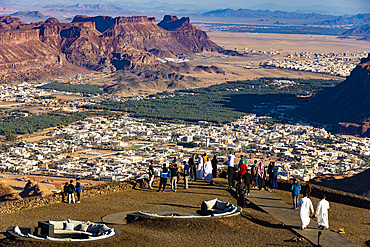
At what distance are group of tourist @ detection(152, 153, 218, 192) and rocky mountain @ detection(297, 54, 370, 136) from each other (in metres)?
97.3

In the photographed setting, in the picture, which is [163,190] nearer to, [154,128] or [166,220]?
[166,220]

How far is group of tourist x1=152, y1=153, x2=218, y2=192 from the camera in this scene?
3547 centimetres

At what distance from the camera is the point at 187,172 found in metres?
36.5

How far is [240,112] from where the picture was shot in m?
158

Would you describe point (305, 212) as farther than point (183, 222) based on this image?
Yes

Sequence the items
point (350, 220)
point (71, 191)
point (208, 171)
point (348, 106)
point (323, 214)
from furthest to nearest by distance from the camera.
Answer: point (348, 106) → point (208, 171) → point (71, 191) → point (350, 220) → point (323, 214)

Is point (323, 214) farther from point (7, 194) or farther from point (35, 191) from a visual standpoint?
point (35, 191)

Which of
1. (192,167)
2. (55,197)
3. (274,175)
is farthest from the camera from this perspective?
(192,167)

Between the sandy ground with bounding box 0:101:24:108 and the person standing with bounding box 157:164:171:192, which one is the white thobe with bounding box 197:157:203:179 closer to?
the person standing with bounding box 157:164:171:192

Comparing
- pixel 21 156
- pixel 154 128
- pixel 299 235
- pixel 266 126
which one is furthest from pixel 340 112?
pixel 299 235

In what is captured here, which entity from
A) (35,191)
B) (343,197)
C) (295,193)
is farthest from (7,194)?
(295,193)

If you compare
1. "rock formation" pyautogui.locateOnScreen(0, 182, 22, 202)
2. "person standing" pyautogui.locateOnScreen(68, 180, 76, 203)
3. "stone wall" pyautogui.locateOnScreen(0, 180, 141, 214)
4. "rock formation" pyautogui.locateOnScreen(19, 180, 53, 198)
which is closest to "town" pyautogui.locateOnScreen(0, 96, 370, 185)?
"rock formation" pyautogui.locateOnScreen(19, 180, 53, 198)

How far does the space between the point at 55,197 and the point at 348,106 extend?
413ft

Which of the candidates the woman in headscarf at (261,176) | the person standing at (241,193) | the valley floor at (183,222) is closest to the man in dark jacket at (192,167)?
the valley floor at (183,222)
